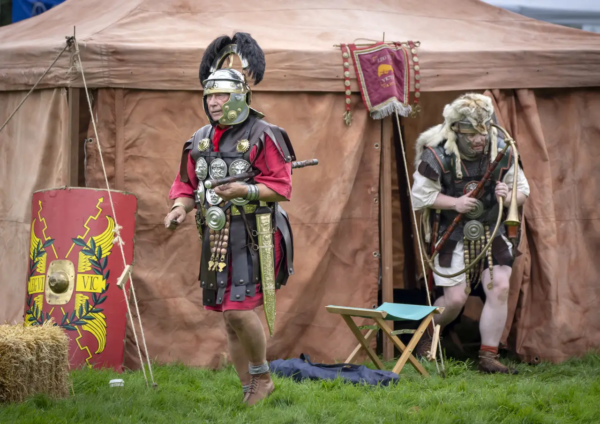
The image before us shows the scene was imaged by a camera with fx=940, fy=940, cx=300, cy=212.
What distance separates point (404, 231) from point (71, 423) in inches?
140

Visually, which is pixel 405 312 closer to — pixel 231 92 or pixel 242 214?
pixel 242 214

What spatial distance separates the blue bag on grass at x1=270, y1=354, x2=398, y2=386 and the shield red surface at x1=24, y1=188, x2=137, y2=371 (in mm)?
954

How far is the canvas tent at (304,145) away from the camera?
5918 mm

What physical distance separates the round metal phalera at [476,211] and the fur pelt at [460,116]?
0.71 ft

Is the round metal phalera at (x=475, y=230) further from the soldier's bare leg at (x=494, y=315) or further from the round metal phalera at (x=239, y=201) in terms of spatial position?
the round metal phalera at (x=239, y=201)

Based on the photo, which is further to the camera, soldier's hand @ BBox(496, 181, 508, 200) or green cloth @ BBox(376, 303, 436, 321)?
soldier's hand @ BBox(496, 181, 508, 200)

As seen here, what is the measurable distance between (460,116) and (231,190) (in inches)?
83.0

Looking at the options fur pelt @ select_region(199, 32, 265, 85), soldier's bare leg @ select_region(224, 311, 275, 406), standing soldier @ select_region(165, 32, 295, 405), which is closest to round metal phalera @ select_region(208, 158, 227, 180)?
standing soldier @ select_region(165, 32, 295, 405)

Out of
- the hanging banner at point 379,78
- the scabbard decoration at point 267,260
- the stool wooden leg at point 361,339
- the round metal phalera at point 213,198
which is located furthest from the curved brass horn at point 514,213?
the round metal phalera at point 213,198

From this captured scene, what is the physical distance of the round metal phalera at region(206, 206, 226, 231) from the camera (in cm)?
459

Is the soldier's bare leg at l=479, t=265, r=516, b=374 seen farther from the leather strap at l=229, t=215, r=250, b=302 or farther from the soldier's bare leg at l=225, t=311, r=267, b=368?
the leather strap at l=229, t=215, r=250, b=302

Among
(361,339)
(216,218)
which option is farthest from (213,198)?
(361,339)

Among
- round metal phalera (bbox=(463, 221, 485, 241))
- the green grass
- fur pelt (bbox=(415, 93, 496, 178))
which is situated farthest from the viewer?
round metal phalera (bbox=(463, 221, 485, 241))

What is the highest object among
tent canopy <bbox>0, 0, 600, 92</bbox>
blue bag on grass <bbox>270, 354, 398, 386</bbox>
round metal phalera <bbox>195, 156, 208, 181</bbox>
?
tent canopy <bbox>0, 0, 600, 92</bbox>
